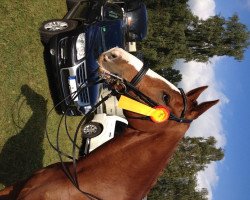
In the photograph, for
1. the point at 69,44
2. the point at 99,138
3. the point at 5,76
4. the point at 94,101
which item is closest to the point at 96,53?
the point at 69,44

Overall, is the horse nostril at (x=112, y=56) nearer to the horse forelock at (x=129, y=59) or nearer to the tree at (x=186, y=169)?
the horse forelock at (x=129, y=59)

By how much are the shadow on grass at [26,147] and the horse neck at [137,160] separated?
4.14 m

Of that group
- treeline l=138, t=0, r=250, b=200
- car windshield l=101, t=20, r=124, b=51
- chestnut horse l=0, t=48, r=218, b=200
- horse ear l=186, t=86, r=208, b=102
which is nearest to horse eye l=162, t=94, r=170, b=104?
chestnut horse l=0, t=48, r=218, b=200

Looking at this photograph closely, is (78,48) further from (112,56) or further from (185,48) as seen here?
(185,48)

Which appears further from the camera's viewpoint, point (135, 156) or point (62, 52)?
point (62, 52)

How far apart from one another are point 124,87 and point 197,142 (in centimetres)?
2050

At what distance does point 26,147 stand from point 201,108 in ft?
19.9

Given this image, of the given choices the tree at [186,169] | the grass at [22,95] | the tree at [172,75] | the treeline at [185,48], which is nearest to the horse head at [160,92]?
the grass at [22,95]

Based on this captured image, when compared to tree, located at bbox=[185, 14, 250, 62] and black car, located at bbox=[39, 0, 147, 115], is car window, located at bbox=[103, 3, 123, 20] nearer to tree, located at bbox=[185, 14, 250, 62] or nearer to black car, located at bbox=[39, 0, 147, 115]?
black car, located at bbox=[39, 0, 147, 115]

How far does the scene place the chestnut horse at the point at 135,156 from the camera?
4.75 meters

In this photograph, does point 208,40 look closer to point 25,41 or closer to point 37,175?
point 25,41

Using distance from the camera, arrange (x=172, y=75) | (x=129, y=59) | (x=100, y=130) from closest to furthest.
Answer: (x=129, y=59) → (x=100, y=130) → (x=172, y=75)

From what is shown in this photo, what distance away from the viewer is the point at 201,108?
4.65 meters

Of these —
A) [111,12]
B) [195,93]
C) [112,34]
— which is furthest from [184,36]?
[195,93]
